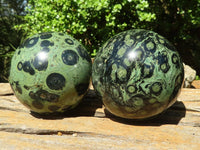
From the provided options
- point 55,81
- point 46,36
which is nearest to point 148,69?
point 55,81

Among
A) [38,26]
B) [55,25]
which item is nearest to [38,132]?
[55,25]

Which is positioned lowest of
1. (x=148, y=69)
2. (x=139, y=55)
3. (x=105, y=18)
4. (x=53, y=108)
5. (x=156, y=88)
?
(x=53, y=108)

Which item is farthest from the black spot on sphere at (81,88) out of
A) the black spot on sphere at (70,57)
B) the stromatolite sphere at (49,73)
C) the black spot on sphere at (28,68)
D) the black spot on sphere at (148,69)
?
the black spot on sphere at (148,69)

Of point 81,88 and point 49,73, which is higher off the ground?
point 49,73

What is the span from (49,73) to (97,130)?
1053 mm

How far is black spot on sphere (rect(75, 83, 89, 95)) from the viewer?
3.40 metres

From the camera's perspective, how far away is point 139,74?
2945 millimetres

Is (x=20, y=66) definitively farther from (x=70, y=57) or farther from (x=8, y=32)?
(x=8, y=32)

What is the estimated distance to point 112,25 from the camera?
630 cm

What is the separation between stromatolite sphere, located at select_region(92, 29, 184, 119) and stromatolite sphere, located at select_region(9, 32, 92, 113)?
0.39 meters

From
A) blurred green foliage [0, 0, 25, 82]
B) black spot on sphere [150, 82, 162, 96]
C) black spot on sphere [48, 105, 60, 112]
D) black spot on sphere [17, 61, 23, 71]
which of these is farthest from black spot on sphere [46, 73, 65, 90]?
blurred green foliage [0, 0, 25, 82]

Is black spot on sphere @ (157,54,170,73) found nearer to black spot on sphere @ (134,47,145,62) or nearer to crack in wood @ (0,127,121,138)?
black spot on sphere @ (134,47,145,62)

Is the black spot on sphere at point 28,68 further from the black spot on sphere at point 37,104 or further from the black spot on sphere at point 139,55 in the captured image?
the black spot on sphere at point 139,55

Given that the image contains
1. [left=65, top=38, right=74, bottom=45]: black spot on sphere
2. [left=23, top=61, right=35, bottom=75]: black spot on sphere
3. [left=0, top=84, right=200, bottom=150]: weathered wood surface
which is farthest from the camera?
[left=65, top=38, right=74, bottom=45]: black spot on sphere
